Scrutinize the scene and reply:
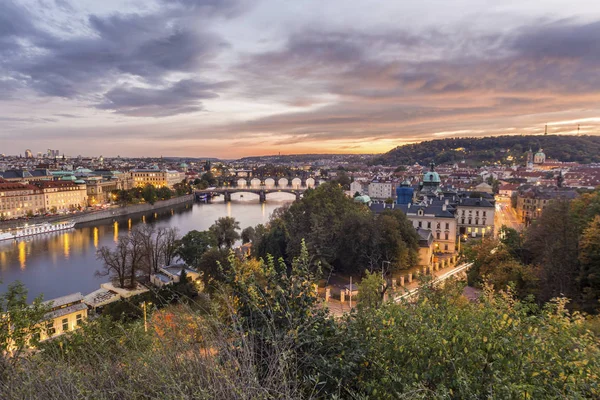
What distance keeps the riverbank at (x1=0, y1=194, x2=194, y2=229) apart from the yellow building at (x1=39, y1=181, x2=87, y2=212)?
4.23m

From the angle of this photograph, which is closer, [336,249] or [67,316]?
[67,316]

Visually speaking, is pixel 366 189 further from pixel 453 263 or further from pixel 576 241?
pixel 576 241

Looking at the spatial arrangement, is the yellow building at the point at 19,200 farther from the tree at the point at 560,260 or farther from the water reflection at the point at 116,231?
the tree at the point at 560,260

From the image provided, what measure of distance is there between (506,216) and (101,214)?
31.3 m

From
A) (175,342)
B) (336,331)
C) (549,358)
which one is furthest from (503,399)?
(175,342)

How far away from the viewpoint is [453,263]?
14.5 meters

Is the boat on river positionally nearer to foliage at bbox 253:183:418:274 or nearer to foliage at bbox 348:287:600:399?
foliage at bbox 253:183:418:274

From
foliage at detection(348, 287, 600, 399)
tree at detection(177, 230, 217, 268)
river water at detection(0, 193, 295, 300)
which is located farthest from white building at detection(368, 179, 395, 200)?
foliage at detection(348, 287, 600, 399)

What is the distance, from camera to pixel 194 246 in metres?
14.1

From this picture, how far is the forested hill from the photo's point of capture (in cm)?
6563

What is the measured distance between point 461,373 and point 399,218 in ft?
40.6

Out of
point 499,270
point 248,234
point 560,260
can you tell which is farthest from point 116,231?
point 560,260

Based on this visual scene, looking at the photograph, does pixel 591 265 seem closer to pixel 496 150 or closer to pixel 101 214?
pixel 101 214

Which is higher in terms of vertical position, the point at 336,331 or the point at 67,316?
the point at 336,331
